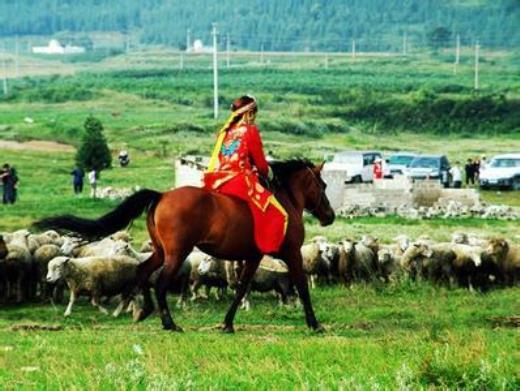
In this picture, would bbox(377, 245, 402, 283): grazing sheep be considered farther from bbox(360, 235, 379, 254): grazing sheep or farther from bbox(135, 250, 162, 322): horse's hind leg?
bbox(135, 250, 162, 322): horse's hind leg

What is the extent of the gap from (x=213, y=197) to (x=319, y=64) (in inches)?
6738

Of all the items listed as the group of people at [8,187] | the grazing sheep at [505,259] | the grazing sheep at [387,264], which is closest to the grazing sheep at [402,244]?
the grazing sheep at [387,264]

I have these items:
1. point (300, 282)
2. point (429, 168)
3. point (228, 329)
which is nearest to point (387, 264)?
point (300, 282)

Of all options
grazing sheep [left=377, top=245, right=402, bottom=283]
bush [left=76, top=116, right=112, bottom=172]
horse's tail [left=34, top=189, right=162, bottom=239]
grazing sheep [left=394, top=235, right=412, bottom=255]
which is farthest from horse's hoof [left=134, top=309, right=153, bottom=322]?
bush [left=76, top=116, right=112, bottom=172]

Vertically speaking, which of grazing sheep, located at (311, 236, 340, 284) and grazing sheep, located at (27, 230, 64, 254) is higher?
grazing sheep, located at (27, 230, 64, 254)

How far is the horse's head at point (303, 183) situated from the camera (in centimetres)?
1897

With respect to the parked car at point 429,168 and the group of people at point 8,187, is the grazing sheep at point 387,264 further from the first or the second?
the parked car at point 429,168

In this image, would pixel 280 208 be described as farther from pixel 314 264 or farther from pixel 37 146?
pixel 37 146

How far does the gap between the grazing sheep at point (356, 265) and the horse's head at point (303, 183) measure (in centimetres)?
520

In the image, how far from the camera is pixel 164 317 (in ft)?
58.7

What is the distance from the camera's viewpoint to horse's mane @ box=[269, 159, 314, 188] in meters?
18.9

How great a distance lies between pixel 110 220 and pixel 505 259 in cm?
874

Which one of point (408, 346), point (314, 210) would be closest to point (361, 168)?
point (314, 210)

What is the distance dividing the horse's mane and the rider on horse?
489 millimetres
